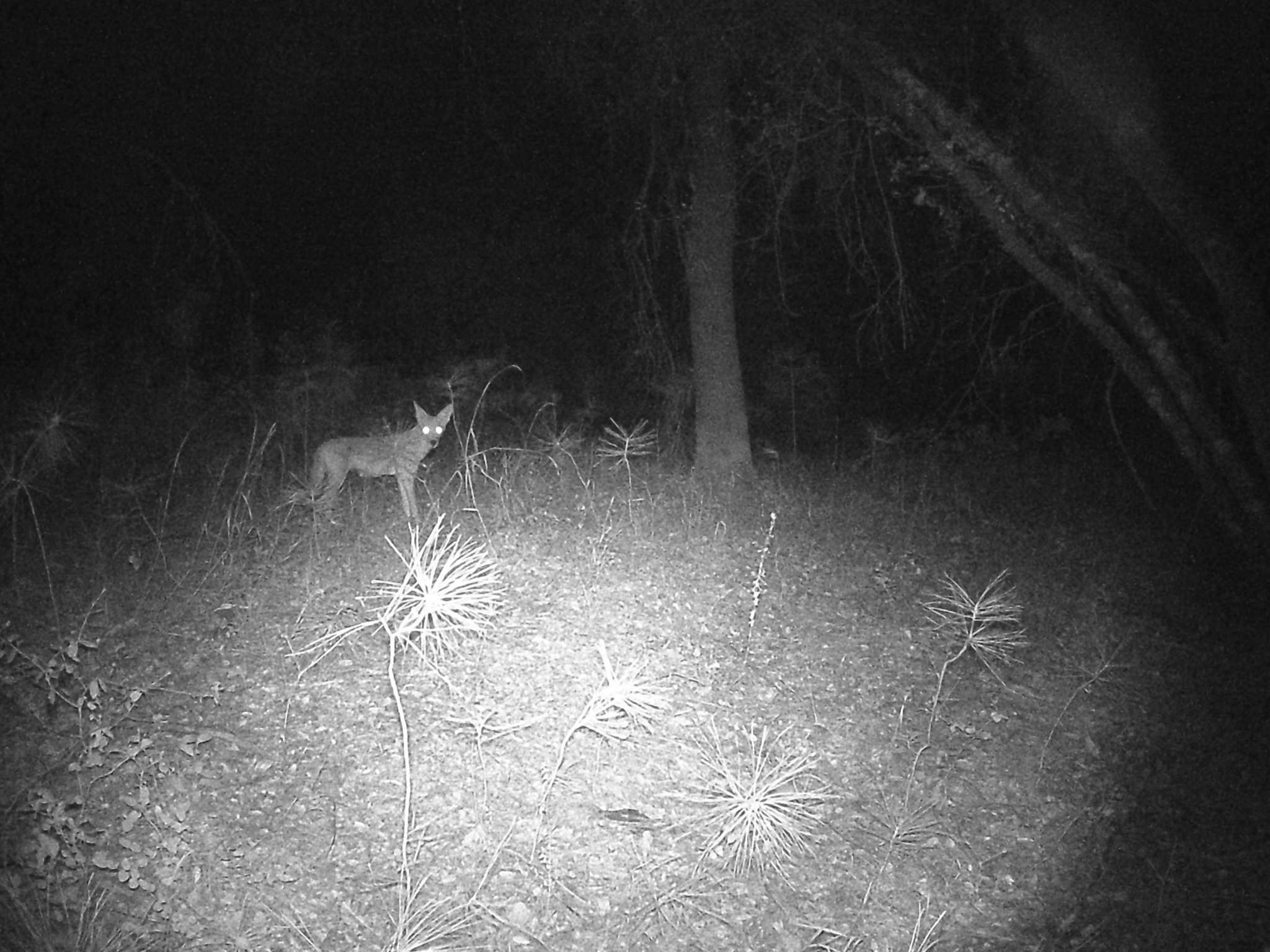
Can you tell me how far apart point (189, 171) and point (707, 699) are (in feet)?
25.3

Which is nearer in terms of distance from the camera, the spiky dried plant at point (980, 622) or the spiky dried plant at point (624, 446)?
the spiky dried plant at point (980, 622)

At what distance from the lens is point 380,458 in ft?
24.0

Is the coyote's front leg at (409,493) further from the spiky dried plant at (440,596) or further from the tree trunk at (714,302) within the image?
the tree trunk at (714,302)

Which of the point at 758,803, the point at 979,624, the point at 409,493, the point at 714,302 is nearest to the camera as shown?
the point at 758,803

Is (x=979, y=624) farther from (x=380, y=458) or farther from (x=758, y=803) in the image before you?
(x=380, y=458)

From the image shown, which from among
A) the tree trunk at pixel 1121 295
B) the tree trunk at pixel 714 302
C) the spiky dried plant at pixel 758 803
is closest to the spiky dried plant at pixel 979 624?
the spiky dried plant at pixel 758 803

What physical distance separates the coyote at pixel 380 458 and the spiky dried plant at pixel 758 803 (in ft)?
10.7

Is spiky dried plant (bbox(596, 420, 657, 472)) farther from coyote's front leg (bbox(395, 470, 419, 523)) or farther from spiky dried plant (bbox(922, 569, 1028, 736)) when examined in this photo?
spiky dried plant (bbox(922, 569, 1028, 736))

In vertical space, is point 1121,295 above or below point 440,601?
above

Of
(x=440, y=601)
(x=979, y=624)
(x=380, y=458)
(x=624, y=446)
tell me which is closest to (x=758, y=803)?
(x=440, y=601)

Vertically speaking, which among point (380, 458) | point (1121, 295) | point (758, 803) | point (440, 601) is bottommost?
point (758, 803)

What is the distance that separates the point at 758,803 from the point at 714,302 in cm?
552

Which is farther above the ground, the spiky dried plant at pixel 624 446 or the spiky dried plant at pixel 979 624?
the spiky dried plant at pixel 624 446

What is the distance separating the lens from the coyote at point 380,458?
729 centimetres
